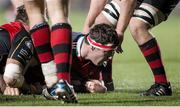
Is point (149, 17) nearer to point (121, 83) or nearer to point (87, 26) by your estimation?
point (87, 26)

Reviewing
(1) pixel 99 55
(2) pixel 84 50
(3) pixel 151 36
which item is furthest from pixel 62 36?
(3) pixel 151 36

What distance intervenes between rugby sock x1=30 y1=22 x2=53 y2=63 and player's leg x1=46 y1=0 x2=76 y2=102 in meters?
0.19

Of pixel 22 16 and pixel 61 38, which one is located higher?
pixel 22 16

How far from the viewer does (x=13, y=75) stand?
7527mm

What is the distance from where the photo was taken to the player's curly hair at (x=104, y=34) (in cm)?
732

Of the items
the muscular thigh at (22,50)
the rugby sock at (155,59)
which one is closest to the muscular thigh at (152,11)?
the rugby sock at (155,59)

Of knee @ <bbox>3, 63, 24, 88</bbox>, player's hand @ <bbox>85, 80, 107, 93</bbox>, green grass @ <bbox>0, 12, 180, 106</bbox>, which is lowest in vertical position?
green grass @ <bbox>0, 12, 180, 106</bbox>

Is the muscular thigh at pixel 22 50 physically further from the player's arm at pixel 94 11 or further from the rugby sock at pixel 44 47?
the player's arm at pixel 94 11

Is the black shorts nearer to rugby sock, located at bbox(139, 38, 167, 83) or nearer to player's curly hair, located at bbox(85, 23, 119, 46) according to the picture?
rugby sock, located at bbox(139, 38, 167, 83)

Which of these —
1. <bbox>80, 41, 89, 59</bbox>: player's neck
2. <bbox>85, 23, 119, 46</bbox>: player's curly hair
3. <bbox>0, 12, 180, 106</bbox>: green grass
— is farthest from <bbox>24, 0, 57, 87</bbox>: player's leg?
<bbox>80, 41, 89, 59</bbox>: player's neck

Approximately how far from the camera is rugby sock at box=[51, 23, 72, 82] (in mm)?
6535

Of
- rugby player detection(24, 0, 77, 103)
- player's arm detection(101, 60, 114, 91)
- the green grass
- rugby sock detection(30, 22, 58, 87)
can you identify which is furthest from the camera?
player's arm detection(101, 60, 114, 91)

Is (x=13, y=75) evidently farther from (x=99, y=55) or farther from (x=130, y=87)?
(x=130, y=87)

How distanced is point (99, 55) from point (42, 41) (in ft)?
2.99
